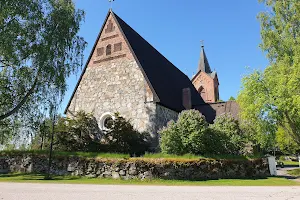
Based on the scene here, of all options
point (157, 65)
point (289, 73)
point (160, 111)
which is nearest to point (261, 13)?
point (289, 73)

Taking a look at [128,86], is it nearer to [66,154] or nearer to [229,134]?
[66,154]

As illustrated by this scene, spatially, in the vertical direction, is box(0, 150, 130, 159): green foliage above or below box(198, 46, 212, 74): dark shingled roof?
below

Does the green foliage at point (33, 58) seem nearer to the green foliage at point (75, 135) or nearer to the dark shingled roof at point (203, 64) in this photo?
the green foliage at point (75, 135)

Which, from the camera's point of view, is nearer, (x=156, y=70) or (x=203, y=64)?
(x=156, y=70)

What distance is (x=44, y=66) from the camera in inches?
594

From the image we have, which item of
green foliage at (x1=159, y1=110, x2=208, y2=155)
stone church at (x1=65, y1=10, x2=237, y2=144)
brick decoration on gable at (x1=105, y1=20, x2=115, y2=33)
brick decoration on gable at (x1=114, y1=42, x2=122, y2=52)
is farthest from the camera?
brick decoration on gable at (x1=105, y1=20, x2=115, y2=33)

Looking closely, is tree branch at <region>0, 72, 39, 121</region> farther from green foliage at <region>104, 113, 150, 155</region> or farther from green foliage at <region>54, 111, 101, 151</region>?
green foliage at <region>104, 113, 150, 155</region>

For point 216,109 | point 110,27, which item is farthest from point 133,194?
point 216,109

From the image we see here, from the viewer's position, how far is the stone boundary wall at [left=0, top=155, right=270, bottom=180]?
1327cm

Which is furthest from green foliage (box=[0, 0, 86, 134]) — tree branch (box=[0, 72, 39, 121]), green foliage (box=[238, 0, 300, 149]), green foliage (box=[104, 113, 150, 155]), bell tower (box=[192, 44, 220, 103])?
bell tower (box=[192, 44, 220, 103])

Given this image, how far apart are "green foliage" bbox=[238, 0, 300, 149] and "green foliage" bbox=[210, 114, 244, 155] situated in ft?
3.30

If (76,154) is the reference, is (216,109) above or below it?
above

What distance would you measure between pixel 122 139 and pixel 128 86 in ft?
16.9

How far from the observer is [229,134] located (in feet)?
59.2
